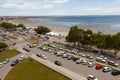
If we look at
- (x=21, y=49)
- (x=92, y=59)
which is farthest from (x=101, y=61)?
(x=21, y=49)

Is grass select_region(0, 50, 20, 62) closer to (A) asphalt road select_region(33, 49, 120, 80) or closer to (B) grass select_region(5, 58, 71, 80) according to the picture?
(B) grass select_region(5, 58, 71, 80)

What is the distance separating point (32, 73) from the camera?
5616 centimetres

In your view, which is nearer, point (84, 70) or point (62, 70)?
point (84, 70)

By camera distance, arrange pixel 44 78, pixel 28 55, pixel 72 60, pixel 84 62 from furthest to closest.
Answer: pixel 28 55 → pixel 72 60 → pixel 84 62 → pixel 44 78

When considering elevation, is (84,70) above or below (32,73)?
above

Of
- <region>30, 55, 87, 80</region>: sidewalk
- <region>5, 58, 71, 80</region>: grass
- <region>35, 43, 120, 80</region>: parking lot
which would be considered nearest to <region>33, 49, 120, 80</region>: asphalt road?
<region>35, 43, 120, 80</region>: parking lot

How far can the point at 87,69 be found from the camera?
186 feet

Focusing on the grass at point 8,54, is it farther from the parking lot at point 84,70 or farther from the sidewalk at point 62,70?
the parking lot at point 84,70

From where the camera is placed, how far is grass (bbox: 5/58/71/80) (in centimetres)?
5203

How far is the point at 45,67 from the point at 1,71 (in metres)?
12.9

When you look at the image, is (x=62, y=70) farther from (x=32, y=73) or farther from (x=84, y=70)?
(x=32, y=73)

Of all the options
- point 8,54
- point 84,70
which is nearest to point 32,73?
point 84,70

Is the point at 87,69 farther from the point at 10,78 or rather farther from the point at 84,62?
the point at 10,78

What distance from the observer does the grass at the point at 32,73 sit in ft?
171
